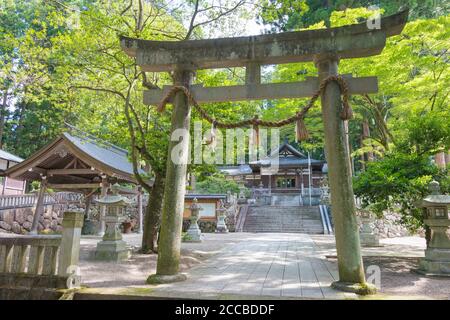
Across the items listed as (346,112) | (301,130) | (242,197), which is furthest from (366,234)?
A: (242,197)

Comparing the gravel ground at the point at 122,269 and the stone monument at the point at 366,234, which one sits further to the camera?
the stone monument at the point at 366,234

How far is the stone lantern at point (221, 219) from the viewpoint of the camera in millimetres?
20795

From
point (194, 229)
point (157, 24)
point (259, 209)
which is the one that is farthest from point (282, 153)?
point (157, 24)

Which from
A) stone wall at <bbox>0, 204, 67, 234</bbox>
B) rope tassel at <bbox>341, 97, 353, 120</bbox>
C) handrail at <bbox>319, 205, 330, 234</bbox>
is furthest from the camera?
handrail at <bbox>319, 205, 330, 234</bbox>

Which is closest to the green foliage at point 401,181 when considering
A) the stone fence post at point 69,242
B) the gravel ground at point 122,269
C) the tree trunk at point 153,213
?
the gravel ground at point 122,269

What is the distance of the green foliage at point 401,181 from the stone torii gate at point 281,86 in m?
2.68

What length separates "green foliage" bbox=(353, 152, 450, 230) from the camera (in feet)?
22.4

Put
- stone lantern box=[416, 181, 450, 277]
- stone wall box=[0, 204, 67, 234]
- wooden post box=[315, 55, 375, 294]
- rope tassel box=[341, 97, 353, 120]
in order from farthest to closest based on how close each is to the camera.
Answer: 1. stone wall box=[0, 204, 67, 234]
2. stone lantern box=[416, 181, 450, 277]
3. rope tassel box=[341, 97, 353, 120]
4. wooden post box=[315, 55, 375, 294]

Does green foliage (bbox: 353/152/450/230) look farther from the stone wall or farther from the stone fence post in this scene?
the stone wall

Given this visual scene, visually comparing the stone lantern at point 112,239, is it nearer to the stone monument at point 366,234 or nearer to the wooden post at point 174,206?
the wooden post at point 174,206

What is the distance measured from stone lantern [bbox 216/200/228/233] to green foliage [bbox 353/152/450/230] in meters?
14.1

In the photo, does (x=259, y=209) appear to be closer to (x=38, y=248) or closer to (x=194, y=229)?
(x=194, y=229)

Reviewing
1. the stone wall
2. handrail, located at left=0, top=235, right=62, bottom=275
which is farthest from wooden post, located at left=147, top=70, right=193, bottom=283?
the stone wall

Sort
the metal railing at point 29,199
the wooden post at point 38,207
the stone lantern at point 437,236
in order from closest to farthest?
the stone lantern at point 437,236 < the wooden post at point 38,207 < the metal railing at point 29,199
